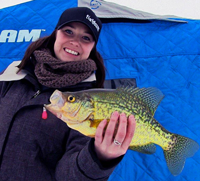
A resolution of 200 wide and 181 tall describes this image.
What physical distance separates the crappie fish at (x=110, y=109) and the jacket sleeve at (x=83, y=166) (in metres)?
0.08

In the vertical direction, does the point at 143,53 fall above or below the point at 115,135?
below

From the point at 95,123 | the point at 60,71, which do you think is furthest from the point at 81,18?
the point at 95,123

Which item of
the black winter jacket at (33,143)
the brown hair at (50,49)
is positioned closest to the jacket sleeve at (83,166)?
the black winter jacket at (33,143)

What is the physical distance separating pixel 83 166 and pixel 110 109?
25 centimetres

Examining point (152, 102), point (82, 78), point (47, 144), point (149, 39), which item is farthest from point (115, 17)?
point (47, 144)

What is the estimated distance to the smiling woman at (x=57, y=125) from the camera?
704 millimetres

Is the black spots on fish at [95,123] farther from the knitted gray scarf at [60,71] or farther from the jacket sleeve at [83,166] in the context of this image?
the knitted gray scarf at [60,71]

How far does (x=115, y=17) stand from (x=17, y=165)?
1.52 m

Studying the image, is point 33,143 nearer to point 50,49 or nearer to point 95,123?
point 95,123

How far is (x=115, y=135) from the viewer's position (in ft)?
2.20

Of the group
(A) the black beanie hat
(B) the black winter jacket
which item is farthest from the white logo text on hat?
(B) the black winter jacket

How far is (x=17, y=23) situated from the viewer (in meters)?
1.92

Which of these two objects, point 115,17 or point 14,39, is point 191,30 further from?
point 14,39

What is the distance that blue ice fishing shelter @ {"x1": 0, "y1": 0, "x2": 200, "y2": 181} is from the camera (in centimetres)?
163
